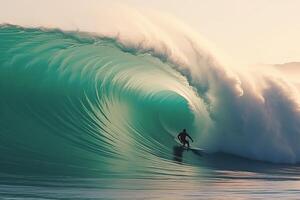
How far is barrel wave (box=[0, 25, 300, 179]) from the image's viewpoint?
1415 cm

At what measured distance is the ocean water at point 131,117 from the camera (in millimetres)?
11969

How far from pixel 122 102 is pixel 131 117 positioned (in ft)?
3.08

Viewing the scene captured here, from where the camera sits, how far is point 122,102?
18.7m

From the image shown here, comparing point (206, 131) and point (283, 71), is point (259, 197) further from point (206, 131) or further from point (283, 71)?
point (283, 71)

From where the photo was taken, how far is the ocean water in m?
12.0

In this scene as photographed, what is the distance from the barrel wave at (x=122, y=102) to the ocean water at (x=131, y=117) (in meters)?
0.03

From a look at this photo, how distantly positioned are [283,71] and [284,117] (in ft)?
6.92

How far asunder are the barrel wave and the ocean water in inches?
1.1

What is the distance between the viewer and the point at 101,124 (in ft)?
51.8

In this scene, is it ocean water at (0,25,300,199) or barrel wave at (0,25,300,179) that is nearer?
ocean water at (0,25,300,199)

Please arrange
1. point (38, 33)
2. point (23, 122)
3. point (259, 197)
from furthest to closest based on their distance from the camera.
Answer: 1. point (38, 33)
2. point (23, 122)
3. point (259, 197)

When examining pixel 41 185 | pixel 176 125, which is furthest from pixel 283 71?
pixel 41 185

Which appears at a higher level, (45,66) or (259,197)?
(45,66)

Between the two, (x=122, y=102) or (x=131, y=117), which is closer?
(x=131, y=117)
